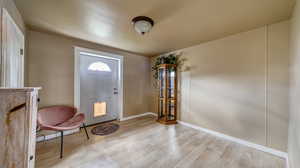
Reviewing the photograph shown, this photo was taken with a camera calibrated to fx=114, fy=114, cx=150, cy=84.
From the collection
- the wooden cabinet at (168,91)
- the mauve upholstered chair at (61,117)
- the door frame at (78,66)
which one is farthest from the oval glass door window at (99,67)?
the wooden cabinet at (168,91)

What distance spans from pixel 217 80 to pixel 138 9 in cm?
215

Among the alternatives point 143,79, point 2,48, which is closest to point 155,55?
point 143,79

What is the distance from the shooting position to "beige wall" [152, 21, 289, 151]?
1.84 metres

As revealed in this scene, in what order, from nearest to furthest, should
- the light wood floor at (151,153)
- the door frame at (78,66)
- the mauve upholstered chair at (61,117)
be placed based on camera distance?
the light wood floor at (151,153), the mauve upholstered chair at (61,117), the door frame at (78,66)

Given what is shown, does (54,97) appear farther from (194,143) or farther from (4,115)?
(194,143)

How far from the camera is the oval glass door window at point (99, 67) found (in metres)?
3.01

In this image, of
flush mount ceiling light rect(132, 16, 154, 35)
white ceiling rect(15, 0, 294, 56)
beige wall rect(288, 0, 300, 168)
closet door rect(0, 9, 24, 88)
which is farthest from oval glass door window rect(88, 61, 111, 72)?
beige wall rect(288, 0, 300, 168)

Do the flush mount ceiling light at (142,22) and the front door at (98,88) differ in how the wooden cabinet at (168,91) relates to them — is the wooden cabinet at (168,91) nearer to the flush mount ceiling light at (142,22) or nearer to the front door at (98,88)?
the front door at (98,88)

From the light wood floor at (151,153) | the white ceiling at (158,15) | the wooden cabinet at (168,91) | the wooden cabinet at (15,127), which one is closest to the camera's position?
the wooden cabinet at (15,127)

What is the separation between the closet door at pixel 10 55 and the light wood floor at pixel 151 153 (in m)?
1.23

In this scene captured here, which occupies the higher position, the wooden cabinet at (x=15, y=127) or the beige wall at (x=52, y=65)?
the beige wall at (x=52, y=65)

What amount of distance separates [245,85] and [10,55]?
362cm

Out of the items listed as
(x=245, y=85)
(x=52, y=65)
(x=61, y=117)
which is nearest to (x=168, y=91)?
(x=245, y=85)

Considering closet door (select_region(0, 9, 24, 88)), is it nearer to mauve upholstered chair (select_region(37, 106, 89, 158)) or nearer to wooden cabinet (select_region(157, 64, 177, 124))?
mauve upholstered chair (select_region(37, 106, 89, 158))
